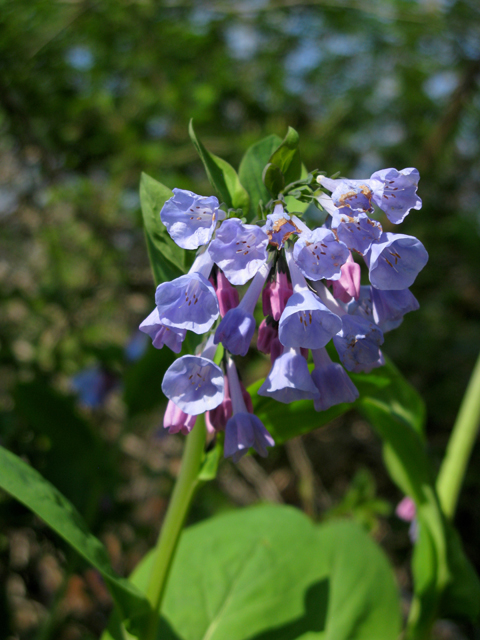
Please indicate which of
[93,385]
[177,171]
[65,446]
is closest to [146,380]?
[65,446]

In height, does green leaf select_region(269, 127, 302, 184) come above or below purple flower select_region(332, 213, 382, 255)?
above

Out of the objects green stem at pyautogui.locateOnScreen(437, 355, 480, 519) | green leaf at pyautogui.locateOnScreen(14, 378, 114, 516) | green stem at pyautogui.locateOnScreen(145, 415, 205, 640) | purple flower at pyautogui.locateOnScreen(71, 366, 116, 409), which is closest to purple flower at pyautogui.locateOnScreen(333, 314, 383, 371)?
green stem at pyautogui.locateOnScreen(145, 415, 205, 640)

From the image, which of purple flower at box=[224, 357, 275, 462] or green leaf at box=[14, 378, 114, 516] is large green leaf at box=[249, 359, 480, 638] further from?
green leaf at box=[14, 378, 114, 516]

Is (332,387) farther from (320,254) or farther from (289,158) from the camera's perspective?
(289,158)

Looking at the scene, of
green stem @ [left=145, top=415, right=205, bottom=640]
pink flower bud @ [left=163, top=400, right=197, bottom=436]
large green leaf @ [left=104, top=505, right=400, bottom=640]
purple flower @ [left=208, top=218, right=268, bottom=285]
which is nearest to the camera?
purple flower @ [left=208, top=218, right=268, bottom=285]

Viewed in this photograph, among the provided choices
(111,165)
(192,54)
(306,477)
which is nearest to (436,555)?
(306,477)

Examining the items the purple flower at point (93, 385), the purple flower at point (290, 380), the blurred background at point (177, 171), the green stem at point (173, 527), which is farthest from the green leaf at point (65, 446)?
the purple flower at point (290, 380)
